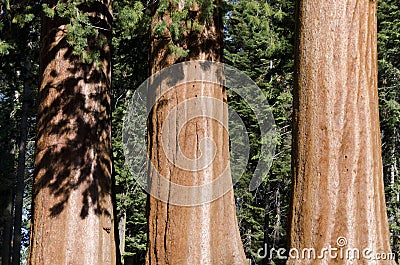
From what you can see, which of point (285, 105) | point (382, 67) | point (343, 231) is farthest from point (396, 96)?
point (343, 231)

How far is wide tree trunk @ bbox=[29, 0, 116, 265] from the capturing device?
5.83 meters

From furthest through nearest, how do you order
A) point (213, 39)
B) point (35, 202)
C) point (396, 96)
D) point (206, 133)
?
1. point (396, 96)
2. point (35, 202)
3. point (213, 39)
4. point (206, 133)

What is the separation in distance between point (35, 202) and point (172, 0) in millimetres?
2522

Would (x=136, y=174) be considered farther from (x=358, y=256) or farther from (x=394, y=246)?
(x=358, y=256)

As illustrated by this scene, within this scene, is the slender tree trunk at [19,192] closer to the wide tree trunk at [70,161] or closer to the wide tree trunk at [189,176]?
the wide tree trunk at [70,161]

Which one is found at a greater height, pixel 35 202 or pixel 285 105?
pixel 285 105

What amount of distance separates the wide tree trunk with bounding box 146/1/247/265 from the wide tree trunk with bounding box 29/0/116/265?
92 centimetres

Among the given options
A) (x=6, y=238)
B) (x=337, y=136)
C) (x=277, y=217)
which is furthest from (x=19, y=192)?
(x=337, y=136)

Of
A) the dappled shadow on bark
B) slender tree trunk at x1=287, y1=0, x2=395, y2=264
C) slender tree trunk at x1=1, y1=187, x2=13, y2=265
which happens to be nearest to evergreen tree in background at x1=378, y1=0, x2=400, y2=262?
slender tree trunk at x1=1, y1=187, x2=13, y2=265

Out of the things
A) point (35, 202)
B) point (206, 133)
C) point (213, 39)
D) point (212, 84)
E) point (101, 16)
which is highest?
point (101, 16)

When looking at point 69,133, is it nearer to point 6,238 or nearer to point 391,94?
point 6,238

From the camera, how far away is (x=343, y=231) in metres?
3.82

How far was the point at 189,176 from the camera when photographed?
518cm

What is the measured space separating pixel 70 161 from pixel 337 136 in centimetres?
307
